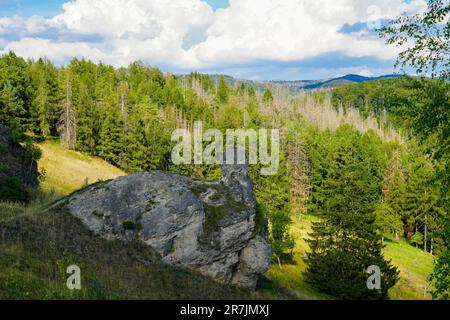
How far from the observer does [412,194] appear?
66812 millimetres

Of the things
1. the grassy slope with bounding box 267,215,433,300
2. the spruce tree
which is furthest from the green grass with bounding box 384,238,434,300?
the spruce tree

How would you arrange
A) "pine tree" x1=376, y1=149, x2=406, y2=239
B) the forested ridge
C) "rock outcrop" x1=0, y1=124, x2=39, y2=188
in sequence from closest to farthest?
1. the forested ridge
2. "rock outcrop" x1=0, y1=124, x2=39, y2=188
3. "pine tree" x1=376, y1=149, x2=406, y2=239

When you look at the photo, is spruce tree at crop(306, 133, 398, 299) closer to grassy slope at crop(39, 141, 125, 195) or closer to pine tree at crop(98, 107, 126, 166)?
grassy slope at crop(39, 141, 125, 195)

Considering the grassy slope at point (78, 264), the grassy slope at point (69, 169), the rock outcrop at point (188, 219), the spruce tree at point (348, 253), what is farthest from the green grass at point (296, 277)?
the grassy slope at point (69, 169)

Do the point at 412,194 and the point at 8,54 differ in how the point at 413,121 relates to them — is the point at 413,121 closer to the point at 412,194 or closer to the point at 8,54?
the point at 412,194

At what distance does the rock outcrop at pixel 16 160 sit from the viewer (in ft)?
101

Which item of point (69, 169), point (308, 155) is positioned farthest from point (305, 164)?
point (69, 169)

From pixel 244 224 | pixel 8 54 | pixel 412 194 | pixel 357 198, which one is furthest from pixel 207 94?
pixel 244 224

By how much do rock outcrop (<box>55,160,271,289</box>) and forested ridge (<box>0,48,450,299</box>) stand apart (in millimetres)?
5422

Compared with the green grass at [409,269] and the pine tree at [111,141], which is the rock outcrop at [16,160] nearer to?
the pine tree at [111,141]

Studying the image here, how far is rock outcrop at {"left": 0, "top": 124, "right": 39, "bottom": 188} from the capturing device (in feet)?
101

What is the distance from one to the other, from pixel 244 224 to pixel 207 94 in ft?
391

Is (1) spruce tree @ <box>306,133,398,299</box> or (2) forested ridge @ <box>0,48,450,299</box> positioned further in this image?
(1) spruce tree @ <box>306,133,398,299</box>

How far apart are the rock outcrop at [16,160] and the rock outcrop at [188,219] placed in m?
12.9
